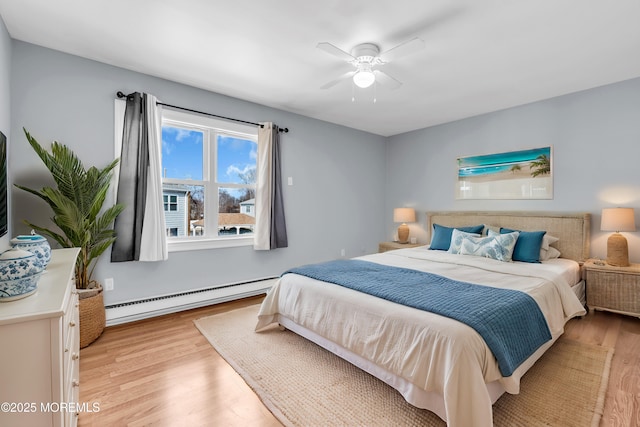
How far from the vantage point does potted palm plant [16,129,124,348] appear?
7.80ft

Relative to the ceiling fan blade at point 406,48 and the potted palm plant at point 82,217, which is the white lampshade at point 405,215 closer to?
the ceiling fan blade at point 406,48

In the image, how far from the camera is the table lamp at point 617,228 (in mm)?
2990

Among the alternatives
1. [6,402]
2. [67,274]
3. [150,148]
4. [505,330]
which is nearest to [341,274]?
[505,330]

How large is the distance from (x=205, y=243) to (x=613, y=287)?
14.5 ft

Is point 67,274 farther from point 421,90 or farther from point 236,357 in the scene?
point 421,90

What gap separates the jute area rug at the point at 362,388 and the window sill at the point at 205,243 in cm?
118

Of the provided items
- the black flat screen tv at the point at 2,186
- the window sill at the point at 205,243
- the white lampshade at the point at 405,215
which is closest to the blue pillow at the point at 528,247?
the white lampshade at the point at 405,215

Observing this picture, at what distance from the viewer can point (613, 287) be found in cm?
305

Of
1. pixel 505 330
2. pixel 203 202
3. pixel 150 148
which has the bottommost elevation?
pixel 505 330

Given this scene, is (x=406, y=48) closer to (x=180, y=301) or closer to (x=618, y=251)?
(x=618, y=251)

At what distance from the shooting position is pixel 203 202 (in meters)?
3.63

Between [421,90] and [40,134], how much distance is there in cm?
380

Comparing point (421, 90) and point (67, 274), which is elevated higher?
point (421, 90)

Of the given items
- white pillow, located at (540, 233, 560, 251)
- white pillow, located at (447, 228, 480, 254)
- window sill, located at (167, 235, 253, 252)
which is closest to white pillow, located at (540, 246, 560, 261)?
white pillow, located at (540, 233, 560, 251)
